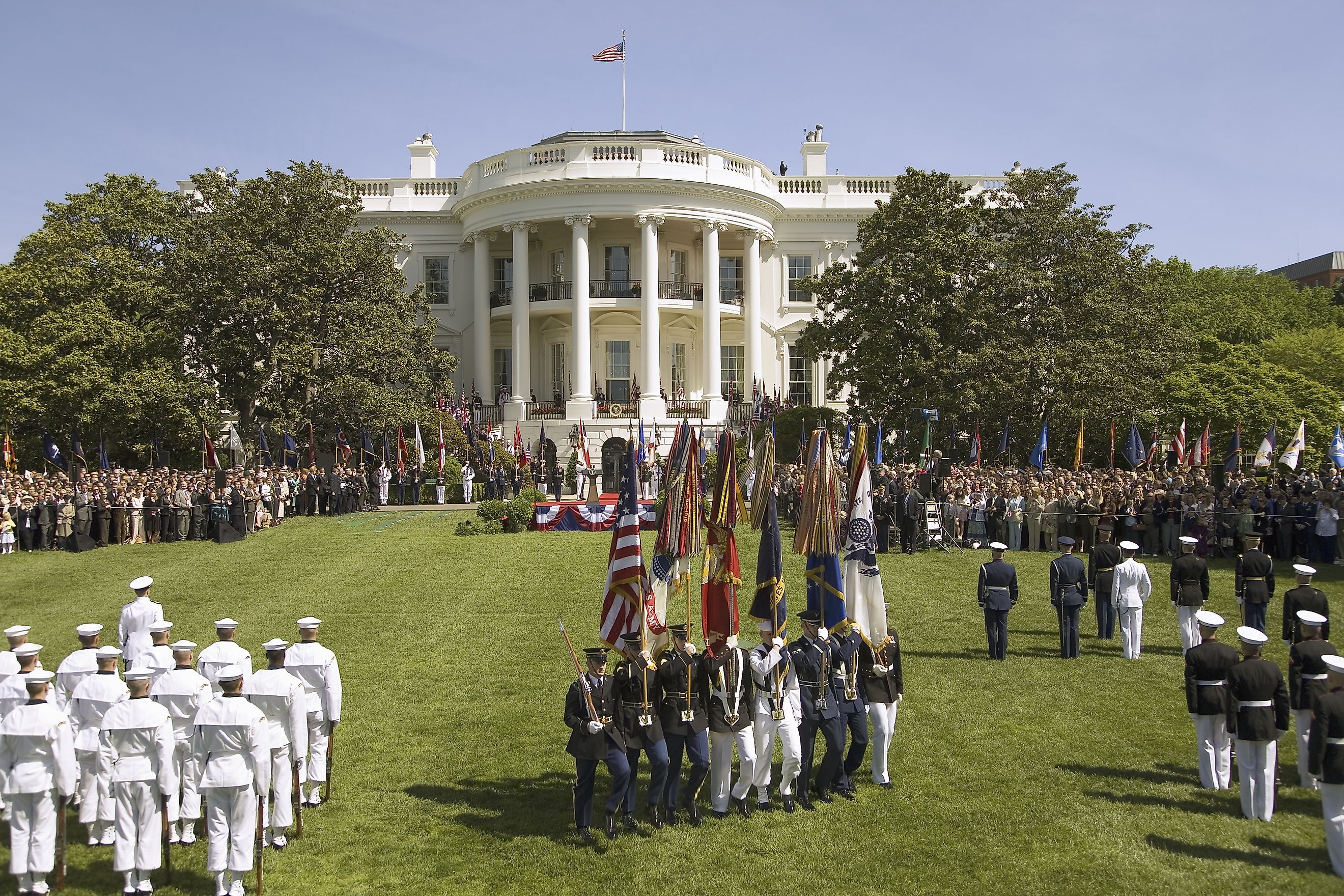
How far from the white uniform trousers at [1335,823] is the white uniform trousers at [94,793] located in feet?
35.1

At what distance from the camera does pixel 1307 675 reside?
1027 centimetres

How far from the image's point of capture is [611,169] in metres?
44.5

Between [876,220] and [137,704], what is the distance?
3076cm

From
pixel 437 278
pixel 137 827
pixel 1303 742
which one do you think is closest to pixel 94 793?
pixel 137 827

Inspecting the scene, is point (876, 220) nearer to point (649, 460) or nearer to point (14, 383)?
point (649, 460)

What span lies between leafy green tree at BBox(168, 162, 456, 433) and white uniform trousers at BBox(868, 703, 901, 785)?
2674cm

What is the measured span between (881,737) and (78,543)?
22.8m

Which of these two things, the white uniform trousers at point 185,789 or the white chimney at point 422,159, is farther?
the white chimney at point 422,159

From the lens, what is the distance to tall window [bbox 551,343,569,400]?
162 ft

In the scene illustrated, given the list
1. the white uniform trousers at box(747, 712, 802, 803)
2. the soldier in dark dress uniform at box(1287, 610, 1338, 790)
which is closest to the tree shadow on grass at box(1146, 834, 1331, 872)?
the soldier in dark dress uniform at box(1287, 610, 1338, 790)

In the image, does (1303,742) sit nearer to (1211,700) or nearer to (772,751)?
(1211,700)

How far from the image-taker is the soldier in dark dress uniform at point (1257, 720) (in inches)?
389

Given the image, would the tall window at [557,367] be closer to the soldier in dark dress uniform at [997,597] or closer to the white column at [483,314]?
the white column at [483,314]

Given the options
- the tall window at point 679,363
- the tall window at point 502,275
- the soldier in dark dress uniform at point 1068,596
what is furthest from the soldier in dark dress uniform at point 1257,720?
the tall window at point 502,275
